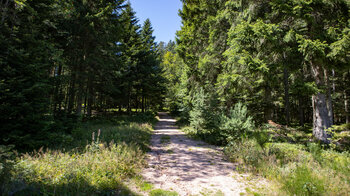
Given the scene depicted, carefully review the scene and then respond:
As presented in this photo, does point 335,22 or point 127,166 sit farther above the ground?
point 335,22

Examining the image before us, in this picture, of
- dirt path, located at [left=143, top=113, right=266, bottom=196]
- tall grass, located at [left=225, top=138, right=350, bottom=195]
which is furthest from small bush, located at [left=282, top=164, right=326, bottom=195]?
dirt path, located at [left=143, top=113, right=266, bottom=196]

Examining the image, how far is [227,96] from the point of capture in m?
11.9

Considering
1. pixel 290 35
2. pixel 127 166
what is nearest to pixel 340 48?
pixel 290 35

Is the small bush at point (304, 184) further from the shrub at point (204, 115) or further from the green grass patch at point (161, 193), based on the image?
the shrub at point (204, 115)

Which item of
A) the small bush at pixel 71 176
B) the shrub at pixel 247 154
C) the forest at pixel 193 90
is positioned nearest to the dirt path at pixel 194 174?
the shrub at pixel 247 154

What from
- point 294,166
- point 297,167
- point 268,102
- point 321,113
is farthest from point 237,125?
point 268,102

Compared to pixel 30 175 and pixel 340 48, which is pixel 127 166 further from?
pixel 340 48

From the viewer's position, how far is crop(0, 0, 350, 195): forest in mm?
3746

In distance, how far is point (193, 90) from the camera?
15.9 metres

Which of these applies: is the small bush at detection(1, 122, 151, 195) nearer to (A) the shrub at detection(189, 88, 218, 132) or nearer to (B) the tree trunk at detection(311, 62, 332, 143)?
(A) the shrub at detection(189, 88, 218, 132)

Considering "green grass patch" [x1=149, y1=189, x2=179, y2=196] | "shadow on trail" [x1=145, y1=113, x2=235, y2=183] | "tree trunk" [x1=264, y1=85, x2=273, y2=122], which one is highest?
"tree trunk" [x1=264, y1=85, x2=273, y2=122]

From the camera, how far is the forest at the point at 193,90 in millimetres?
3746

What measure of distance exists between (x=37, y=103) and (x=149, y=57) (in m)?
16.0

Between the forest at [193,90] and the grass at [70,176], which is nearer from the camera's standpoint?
the grass at [70,176]
